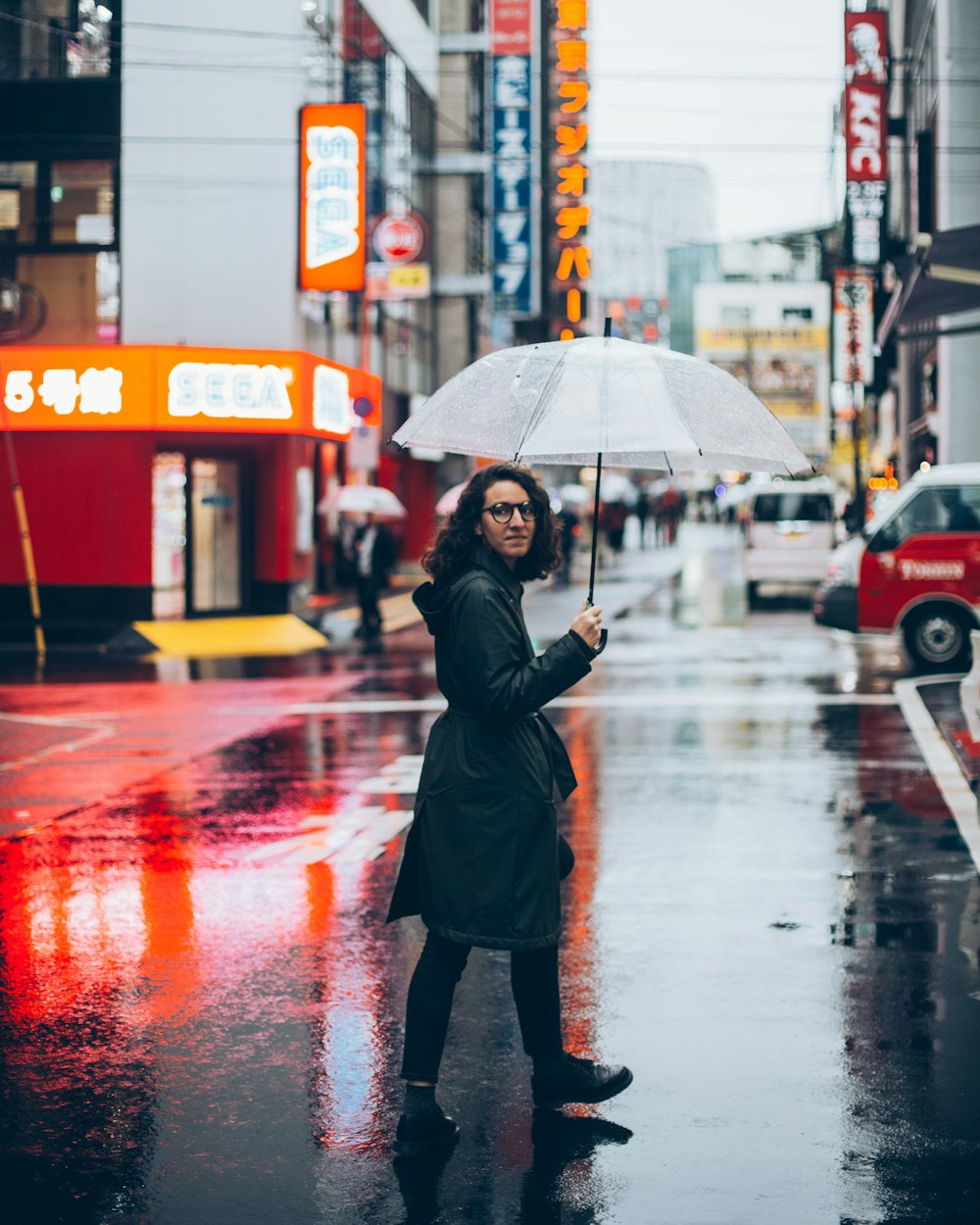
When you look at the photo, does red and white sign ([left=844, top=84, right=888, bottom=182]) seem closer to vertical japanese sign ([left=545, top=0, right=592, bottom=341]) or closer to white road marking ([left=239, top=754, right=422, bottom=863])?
vertical japanese sign ([left=545, top=0, right=592, bottom=341])

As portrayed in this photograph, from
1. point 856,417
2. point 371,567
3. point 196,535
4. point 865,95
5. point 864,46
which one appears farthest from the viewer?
point 856,417

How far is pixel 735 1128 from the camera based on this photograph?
4.86 m

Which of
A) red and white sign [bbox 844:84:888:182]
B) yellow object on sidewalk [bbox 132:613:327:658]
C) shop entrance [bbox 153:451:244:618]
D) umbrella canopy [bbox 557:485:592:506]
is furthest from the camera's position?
umbrella canopy [bbox 557:485:592:506]

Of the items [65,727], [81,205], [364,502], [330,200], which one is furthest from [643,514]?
[65,727]

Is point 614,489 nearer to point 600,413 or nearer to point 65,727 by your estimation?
point 65,727

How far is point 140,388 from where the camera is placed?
2383 cm

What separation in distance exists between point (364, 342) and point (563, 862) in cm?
2504

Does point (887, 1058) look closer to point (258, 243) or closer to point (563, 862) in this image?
point (563, 862)

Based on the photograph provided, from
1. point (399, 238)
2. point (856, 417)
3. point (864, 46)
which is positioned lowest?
point (856, 417)

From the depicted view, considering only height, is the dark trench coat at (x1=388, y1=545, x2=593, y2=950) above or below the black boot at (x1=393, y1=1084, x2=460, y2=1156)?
above

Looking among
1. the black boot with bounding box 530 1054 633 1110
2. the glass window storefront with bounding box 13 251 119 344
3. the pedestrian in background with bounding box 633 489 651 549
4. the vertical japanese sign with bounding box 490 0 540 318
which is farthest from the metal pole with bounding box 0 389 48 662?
the pedestrian in background with bounding box 633 489 651 549

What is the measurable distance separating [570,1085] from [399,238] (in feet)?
88.5

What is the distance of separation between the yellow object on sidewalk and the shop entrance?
729 millimetres

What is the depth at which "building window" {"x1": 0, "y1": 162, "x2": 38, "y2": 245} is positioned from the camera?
24.9m
